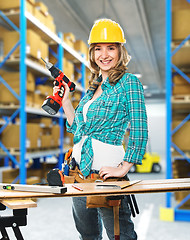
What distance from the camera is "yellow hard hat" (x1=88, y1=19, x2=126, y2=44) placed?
1651 mm

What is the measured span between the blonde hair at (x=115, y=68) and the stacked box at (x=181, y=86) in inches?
107

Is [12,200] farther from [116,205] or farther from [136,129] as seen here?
[136,129]

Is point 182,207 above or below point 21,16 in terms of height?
below

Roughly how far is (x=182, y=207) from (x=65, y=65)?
4.02 m

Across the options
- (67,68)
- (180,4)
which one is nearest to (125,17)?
(67,68)

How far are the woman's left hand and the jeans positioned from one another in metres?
0.13

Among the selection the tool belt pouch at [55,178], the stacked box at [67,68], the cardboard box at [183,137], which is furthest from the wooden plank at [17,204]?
the stacked box at [67,68]

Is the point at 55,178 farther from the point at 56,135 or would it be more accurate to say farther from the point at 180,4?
the point at 56,135

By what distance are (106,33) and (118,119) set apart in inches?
18.5

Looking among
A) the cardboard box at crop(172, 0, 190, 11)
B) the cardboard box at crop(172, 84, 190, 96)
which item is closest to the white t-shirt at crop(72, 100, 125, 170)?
the cardboard box at crop(172, 84, 190, 96)

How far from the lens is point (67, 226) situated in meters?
3.75

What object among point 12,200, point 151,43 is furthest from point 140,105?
point 151,43

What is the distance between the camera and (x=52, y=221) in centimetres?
396

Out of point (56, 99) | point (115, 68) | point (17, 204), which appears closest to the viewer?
point (17, 204)
